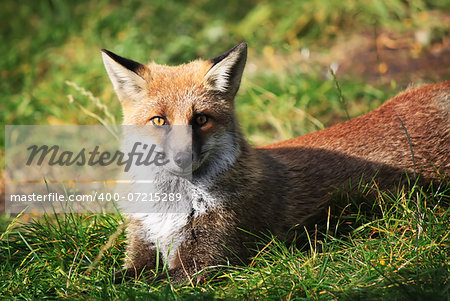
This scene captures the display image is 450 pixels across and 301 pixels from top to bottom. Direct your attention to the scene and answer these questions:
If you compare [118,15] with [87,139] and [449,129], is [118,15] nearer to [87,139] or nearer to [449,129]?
[87,139]

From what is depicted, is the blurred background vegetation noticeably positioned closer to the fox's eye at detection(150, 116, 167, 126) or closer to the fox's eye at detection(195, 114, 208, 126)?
the fox's eye at detection(195, 114, 208, 126)

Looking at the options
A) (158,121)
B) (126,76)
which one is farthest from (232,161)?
(126,76)

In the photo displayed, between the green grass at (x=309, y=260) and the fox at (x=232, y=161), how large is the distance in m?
0.17

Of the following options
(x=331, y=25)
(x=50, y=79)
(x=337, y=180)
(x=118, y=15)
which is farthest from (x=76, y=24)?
(x=337, y=180)

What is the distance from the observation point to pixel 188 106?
12.0 ft

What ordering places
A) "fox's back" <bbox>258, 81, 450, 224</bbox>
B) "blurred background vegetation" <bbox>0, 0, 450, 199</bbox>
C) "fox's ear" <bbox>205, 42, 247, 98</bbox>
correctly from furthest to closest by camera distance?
"blurred background vegetation" <bbox>0, 0, 450, 199</bbox>
"fox's back" <bbox>258, 81, 450, 224</bbox>
"fox's ear" <bbox>205, 42, 247, 98</bbox>

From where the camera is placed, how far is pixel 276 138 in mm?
6512

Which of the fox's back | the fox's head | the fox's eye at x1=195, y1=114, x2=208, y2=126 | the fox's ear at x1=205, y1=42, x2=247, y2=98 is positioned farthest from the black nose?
the fox's back

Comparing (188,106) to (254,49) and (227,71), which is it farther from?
(254,49)

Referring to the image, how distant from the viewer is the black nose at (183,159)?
11.2 feet

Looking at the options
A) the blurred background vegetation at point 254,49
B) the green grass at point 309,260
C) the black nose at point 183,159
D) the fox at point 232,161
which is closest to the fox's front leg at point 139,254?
the fox at point 232,161

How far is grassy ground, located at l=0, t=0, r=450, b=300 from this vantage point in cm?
333

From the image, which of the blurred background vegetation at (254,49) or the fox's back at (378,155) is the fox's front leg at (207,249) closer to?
the fox's back at (378,155)

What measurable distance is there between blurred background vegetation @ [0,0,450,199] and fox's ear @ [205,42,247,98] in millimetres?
2378
